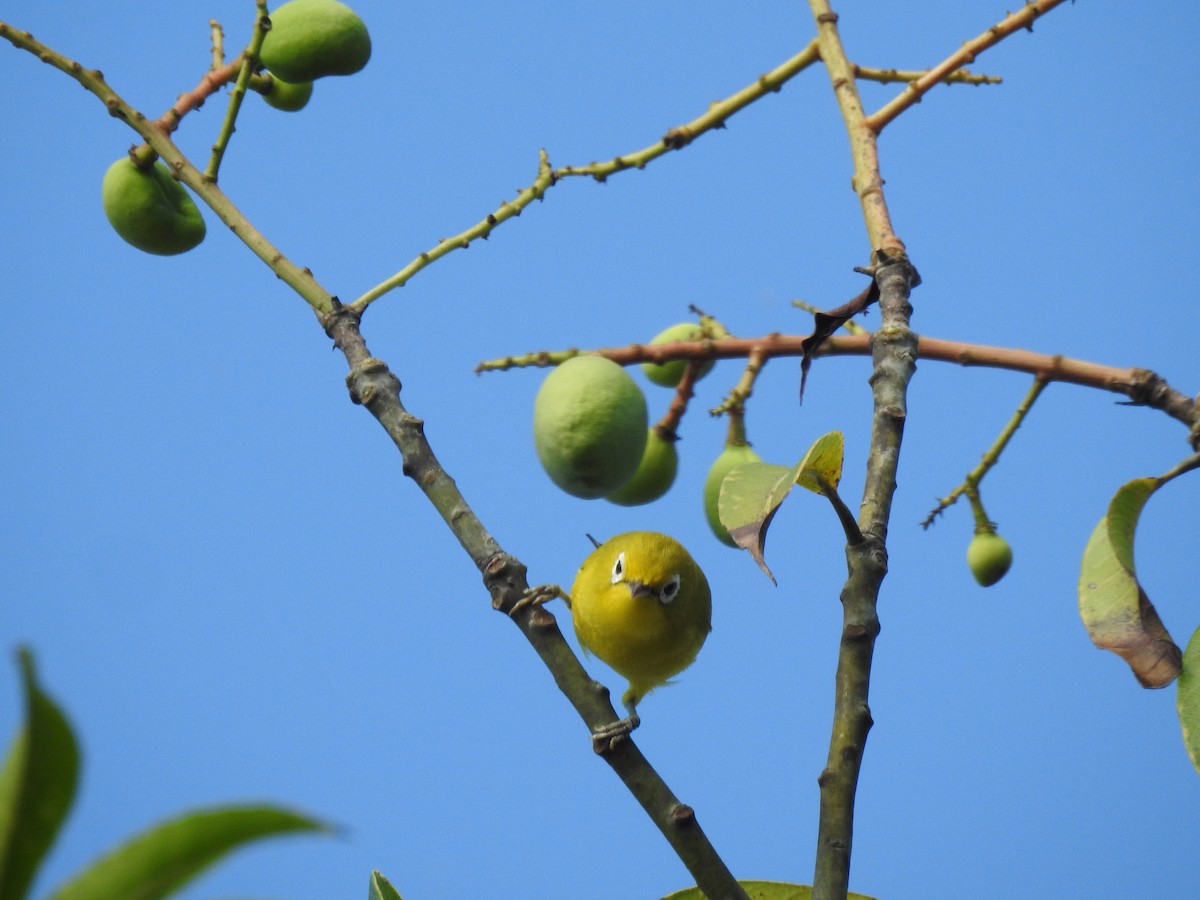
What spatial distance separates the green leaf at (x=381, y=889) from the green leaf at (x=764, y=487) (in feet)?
0.48

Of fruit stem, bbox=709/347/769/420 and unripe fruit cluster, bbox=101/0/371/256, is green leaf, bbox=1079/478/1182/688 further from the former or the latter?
unripe fruit cluster, bbox=101/0/371/256

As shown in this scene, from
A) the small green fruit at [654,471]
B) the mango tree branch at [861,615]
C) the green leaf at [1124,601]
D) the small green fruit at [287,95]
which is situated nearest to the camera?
the mango tree branch at [861,615]

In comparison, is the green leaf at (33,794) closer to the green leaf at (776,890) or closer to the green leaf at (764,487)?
the green leaf at (764,487)

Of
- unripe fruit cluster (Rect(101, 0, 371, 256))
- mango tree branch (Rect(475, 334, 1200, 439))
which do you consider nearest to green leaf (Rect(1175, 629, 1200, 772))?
mango tree branch (Rect(475, 334, 1200, 439))

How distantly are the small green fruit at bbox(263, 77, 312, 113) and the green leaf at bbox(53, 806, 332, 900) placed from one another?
532 mm

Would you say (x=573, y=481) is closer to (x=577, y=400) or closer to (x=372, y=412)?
(x=577, y=400)

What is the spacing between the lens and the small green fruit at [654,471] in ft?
2.49

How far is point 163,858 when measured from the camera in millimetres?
175

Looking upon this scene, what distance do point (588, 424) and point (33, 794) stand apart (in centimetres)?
43

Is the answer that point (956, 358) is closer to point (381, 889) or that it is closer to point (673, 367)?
point (673, 367)

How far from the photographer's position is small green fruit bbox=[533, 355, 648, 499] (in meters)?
0.58

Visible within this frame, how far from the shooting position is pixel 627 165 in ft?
1.89

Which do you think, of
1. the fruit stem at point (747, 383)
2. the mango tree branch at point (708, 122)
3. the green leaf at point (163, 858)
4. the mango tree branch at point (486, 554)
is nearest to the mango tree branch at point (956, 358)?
the fruit stem at point (747, 383)

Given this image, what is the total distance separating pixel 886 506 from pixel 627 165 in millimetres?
273
